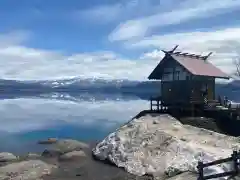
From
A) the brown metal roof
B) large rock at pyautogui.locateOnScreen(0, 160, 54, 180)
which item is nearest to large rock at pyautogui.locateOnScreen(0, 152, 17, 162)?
large rock at pyautogui.locateOnScreen(0, 160, 54, 180)

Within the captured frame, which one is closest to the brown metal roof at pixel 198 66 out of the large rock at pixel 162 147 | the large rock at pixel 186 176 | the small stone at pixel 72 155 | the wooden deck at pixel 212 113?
the wooden deck at pixel 212 113

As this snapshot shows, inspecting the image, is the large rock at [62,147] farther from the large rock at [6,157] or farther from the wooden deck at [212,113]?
the wooden deck at [212,113]

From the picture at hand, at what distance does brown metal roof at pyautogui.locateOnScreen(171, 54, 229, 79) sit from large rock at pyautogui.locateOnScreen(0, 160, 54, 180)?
18.5m

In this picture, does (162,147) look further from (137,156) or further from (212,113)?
(212,113)

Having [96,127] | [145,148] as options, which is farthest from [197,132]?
[96,127]

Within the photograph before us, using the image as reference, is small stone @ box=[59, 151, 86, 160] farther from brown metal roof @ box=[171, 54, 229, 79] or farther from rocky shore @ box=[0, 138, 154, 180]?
brown metal roof @ box=[171, 54, 229, 79]

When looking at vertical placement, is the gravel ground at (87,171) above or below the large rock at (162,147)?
below

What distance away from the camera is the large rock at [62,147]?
3700 cm

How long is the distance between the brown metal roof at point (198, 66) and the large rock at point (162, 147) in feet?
22.8

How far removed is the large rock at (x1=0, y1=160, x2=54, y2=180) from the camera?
93.7 ft

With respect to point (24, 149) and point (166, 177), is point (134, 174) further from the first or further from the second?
point (24, 149)

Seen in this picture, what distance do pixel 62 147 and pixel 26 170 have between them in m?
9.45

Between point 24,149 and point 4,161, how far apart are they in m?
6.94

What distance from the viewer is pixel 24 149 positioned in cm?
4097
